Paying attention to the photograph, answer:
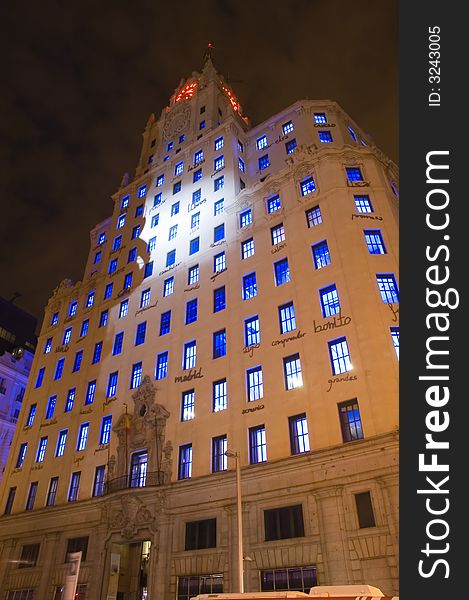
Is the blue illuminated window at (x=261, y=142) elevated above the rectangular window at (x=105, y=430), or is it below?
above

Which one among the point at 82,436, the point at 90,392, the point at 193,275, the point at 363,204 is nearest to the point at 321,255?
the point at 363,204

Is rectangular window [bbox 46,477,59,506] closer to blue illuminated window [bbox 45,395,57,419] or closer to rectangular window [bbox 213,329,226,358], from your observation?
blue illuminated window [bbox 45,395,57,419]

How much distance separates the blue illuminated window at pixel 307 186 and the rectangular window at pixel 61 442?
2933cm

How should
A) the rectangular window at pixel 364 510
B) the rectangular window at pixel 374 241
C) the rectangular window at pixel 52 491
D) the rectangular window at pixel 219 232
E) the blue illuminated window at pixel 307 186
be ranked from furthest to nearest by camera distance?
1. the rectangular window at pixel 219 232
2. the rectangular window at pixel 52 491
3. the blue illuminated window at pixel 307 186
4. the rectangular window at pixel 374 241
5. the rectangular window at pixel 364 510

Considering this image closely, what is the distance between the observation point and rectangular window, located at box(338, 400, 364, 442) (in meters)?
22.0

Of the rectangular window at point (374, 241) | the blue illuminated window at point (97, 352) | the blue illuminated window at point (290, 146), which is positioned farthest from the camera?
the blue illuminated window at point (97, 352)

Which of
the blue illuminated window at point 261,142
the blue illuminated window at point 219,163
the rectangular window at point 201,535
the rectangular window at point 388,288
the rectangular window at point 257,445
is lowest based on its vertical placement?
the rectangular window at point 201,535

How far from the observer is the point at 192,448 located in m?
28.3

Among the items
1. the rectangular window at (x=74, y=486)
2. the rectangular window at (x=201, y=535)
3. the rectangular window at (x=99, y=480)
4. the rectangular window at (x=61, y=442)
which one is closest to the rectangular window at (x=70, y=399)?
the rectangular window at (x=61, y=442)

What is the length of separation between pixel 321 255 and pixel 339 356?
25.2 feet

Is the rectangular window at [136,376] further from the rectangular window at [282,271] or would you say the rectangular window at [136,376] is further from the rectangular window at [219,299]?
the rectangular window at [282,271]

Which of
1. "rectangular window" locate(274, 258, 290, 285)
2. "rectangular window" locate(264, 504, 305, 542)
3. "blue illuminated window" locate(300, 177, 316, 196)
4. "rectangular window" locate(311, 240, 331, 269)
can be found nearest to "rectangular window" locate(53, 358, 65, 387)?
"rectangular window" locate(274, 258, 290, 285)

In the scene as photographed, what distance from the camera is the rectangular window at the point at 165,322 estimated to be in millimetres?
35875

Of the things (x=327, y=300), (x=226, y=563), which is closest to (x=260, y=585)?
(x=226, y=563)
